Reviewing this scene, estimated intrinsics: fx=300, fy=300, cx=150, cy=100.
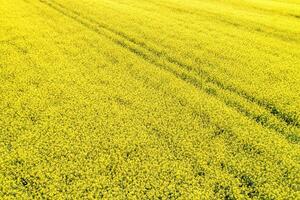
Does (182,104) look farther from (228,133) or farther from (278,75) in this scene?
(278,75)

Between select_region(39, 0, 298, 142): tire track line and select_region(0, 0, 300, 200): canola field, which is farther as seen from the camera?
select_region(39, 0, 298, 142): tire track line

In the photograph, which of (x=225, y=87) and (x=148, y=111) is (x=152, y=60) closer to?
(x=225, y=87)

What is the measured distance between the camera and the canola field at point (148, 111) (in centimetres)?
366

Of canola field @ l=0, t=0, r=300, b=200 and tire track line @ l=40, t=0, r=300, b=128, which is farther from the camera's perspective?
tire track line @ l=40, t=0, r=300, b=128

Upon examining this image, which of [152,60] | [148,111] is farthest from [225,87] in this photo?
[152,60]

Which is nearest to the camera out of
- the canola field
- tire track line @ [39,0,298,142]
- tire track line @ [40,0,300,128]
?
the canola field

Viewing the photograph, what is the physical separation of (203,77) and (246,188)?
285 centimetres

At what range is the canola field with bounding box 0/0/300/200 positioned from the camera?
3.66 meters

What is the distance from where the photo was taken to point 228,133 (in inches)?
174

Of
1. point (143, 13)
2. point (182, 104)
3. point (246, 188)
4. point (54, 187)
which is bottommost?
point (54, 187)

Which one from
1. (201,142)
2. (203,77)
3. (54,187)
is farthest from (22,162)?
→ (203,77)

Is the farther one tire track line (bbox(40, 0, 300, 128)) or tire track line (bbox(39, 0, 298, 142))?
tire track line (bbox(39, 0, 298, 142))

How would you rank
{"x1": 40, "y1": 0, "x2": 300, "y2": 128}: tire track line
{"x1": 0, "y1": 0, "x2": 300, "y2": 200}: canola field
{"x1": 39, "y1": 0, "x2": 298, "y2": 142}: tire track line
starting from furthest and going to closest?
A: {"x1": 39, "y1": 0, "x2": 298, "y2": 142}: tire track line, {"x1": 40, "y1": 0, "x2": 300, "y2": 128}: tire track line, {"x1": 0, "y1": 0, "x2": 300, "y2": 200}: canola field

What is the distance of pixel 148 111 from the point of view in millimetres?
4922
